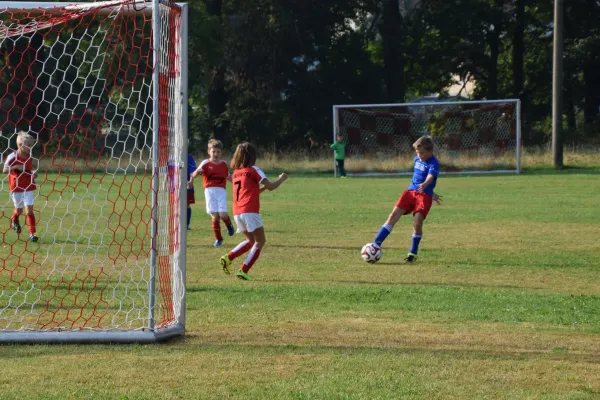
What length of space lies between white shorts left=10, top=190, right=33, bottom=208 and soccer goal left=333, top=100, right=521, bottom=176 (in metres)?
19.9

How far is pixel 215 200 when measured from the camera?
1339cm

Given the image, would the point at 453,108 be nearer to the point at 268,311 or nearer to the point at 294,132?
the point at 294,132

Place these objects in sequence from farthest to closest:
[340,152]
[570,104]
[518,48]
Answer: [518,48] < [570,104] < [340,152]

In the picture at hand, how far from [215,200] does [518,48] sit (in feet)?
122

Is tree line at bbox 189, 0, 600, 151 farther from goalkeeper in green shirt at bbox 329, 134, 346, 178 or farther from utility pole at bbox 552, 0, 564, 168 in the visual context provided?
goalkeeper in green shirt at bbox 329, 134, 346, 178

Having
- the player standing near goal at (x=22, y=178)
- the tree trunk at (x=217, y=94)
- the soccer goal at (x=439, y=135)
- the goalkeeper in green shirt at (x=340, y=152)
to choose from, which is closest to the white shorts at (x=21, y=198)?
the player standing near goal at (x=22, y=178)

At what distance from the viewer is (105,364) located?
6.11 m

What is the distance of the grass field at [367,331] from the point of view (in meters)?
5.57

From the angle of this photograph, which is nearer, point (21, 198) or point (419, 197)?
point (419, 197)

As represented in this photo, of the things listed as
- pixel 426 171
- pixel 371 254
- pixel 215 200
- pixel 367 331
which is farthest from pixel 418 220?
pixel 367 331

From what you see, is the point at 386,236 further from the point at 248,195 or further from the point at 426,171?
the point at 248,195

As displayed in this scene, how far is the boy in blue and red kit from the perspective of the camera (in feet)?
37.5

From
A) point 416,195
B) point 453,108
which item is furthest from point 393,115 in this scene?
point 416,195

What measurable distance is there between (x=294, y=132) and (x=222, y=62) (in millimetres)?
4943
